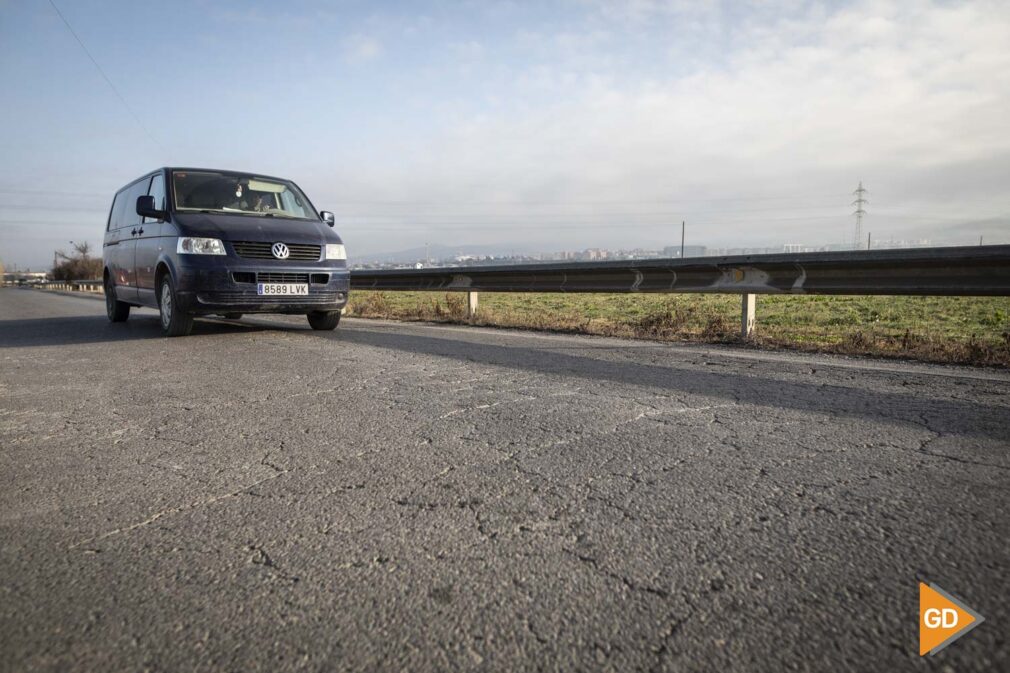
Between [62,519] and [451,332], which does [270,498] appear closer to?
[62,519]

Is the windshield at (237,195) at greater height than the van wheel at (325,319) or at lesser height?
greater

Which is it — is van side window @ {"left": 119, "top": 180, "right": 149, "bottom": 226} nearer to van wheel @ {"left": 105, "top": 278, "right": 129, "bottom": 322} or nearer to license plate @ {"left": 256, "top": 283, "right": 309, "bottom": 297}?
van wheel @ {"left": 105, "top": 278, "right": 129, "bottom": 322}

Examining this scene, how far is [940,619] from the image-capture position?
1.42 m

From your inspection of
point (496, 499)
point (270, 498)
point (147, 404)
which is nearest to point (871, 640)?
point (496, 499)

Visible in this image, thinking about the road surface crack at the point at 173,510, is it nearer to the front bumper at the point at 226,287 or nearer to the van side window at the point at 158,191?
the front bumper at the point at 226,287

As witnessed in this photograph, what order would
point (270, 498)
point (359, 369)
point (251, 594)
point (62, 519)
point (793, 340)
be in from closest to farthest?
point (251, 594) < point (62, 519) < point (270, 498) < point (359, 369) < point (793, 340)

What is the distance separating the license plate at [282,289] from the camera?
255 inches

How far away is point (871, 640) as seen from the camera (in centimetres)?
132

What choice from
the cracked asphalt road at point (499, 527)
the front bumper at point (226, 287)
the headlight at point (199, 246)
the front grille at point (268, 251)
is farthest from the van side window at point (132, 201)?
the cracked asphalt road at point (499, 527)

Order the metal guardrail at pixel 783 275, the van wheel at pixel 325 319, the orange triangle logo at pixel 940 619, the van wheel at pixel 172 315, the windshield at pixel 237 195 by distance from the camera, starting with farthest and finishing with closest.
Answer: the van wheel at pixel 325 319, the windshield at pixel 237 195, the van wheel at pixel 172 315, the metal guardrail at pixel 783 275, the orange triangle logo at pixel 940 619

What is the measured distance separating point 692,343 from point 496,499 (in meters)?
4.67

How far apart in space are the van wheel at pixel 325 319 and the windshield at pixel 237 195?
131 centimetres

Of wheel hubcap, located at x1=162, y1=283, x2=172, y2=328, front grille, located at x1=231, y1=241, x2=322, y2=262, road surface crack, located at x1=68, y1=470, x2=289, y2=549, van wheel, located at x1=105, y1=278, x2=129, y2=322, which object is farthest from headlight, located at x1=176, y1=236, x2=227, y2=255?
road surface crack, located at x1=68, y1=470, x2=289, y2=549

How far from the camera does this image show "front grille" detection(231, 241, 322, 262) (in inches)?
254
